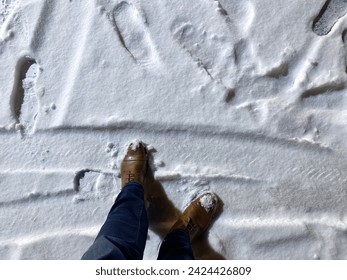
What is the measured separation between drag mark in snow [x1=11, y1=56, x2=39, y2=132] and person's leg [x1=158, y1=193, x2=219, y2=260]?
57cm

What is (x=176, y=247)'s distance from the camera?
1.05 m

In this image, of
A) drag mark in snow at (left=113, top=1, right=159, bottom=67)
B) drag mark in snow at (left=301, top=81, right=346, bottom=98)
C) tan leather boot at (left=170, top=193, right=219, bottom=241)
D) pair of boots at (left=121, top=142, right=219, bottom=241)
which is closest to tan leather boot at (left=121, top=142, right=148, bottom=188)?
pair of boots at (left=121, top=142, right=219, bottom=241)

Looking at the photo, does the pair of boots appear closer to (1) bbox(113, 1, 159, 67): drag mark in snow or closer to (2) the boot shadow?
(2) the boot shadow

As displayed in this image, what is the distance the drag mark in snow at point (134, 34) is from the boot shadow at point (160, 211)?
313 mm

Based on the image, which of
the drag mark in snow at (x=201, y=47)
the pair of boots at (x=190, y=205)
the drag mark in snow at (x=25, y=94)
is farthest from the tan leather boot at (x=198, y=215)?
the drag mark in snow at (x=25, y=94)

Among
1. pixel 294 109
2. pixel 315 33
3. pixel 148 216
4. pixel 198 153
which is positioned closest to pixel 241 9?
pixel 315 33

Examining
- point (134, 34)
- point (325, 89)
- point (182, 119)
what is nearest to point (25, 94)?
point (134, 34)

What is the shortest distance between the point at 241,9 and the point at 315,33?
242 millimetres

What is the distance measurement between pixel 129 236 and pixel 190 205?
0.77 feet

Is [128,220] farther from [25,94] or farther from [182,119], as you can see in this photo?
[25,94]

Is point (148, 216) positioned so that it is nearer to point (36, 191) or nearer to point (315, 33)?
point (36, 191)

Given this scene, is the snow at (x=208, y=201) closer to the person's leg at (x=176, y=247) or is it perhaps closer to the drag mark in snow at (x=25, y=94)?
the person's leg at (x=176, y=247)

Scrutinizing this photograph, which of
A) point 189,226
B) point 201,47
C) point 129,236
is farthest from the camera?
point 201,47

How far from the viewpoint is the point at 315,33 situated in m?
1.19
